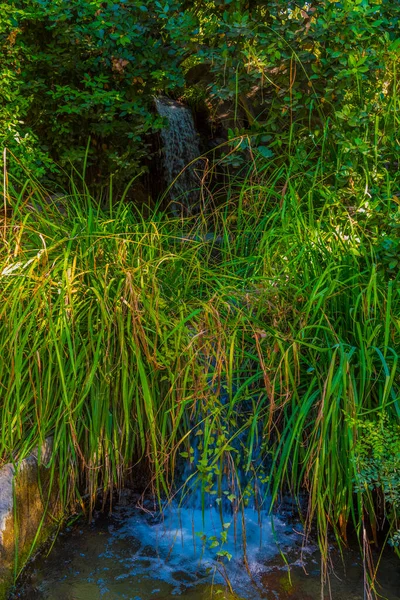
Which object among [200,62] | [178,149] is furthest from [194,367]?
[178,149]

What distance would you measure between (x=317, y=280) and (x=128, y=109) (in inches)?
102

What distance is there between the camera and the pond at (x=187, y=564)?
259cm

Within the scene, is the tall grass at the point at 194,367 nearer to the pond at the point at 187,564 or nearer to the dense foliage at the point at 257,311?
the dense foliage at the point at 257,311

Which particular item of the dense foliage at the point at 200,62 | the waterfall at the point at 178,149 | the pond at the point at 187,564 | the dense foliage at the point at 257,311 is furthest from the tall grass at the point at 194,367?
the waterfall at the point at 178,149

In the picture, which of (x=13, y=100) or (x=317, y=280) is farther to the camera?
(x=13, y=100)

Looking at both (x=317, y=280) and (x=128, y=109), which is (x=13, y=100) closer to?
(x=128, y=109)

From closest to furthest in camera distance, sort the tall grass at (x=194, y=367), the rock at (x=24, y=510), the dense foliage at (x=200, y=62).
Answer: the rock at (x=24, y=510) < the tall grass at (x=194, y=367) < the dense foliage at (x=200, y=62)

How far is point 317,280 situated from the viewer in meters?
3.11

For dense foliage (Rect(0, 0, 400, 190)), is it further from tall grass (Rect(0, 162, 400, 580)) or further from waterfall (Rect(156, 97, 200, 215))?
tall grass (Rect(0, 162, 400, 580))

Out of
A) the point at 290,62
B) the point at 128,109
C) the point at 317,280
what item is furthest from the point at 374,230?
the point at 128,109

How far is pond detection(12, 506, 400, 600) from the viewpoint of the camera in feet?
8.49

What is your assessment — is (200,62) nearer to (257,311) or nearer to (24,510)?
(257,311)

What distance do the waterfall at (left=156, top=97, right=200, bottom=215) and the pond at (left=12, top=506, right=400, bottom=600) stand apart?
3.46 meters

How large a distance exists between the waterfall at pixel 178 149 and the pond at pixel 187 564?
346 cm
